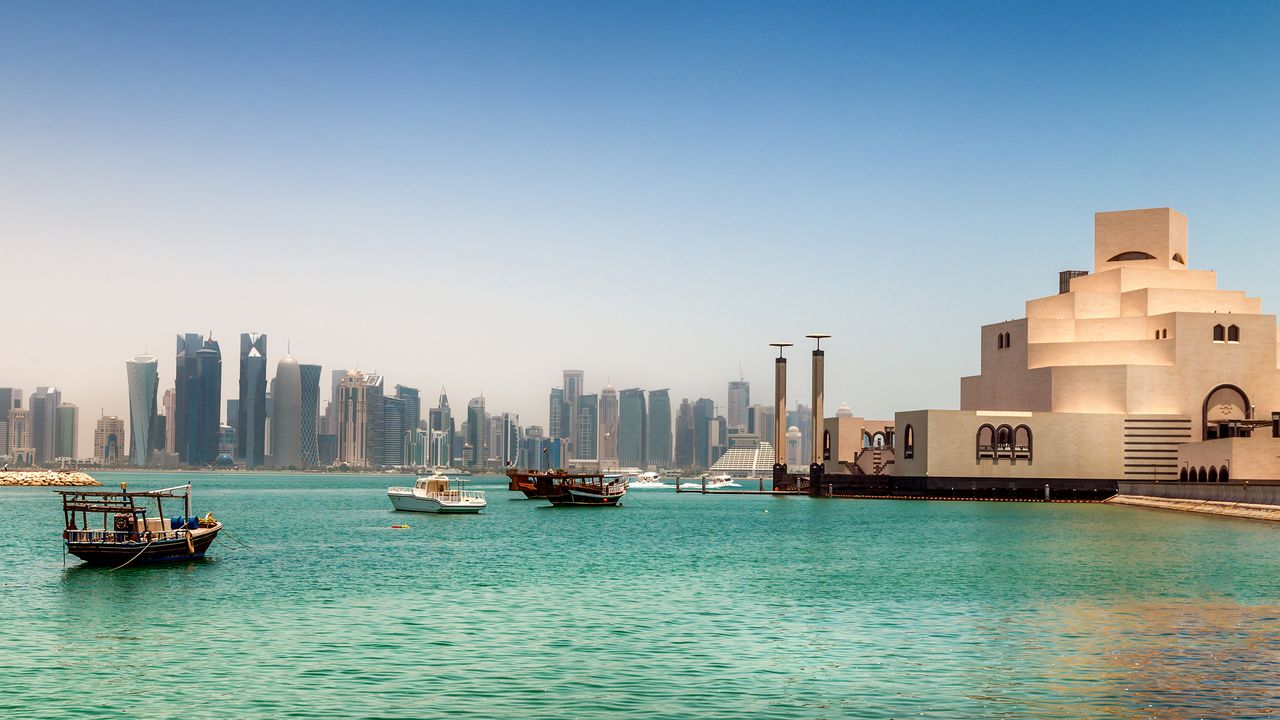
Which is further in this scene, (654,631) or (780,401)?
(780,401)

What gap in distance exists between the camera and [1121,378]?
13638cm

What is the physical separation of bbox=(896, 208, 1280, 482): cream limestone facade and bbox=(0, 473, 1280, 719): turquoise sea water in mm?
62867

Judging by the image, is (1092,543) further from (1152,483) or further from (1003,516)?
(1152,483)

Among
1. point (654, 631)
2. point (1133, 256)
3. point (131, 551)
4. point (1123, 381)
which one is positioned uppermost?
point (1133, 256)

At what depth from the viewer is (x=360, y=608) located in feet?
143

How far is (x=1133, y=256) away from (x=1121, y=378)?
1857 centimetres

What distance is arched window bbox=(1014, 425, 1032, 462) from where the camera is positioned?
13938cm

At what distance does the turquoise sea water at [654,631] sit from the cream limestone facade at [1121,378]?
2475 inches

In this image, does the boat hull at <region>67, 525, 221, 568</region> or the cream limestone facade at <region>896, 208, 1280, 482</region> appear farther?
the cream limestone facade at <region>896, 208, 1280, 482</region>

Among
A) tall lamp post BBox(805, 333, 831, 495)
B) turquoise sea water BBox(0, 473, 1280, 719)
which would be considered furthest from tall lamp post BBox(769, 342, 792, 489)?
turquoise sea water BBox(0, 473, 1280, 719)

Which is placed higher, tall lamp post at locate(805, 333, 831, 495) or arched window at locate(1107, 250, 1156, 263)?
arched window at locate(1107, 250, 1156, 263)

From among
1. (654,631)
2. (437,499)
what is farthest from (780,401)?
(654,631)

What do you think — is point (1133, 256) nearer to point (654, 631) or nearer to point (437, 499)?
point (437, 499)

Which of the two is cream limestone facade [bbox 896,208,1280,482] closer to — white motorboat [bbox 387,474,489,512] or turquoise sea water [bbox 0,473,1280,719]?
white motorboat [bbox 387,474,489,512]
